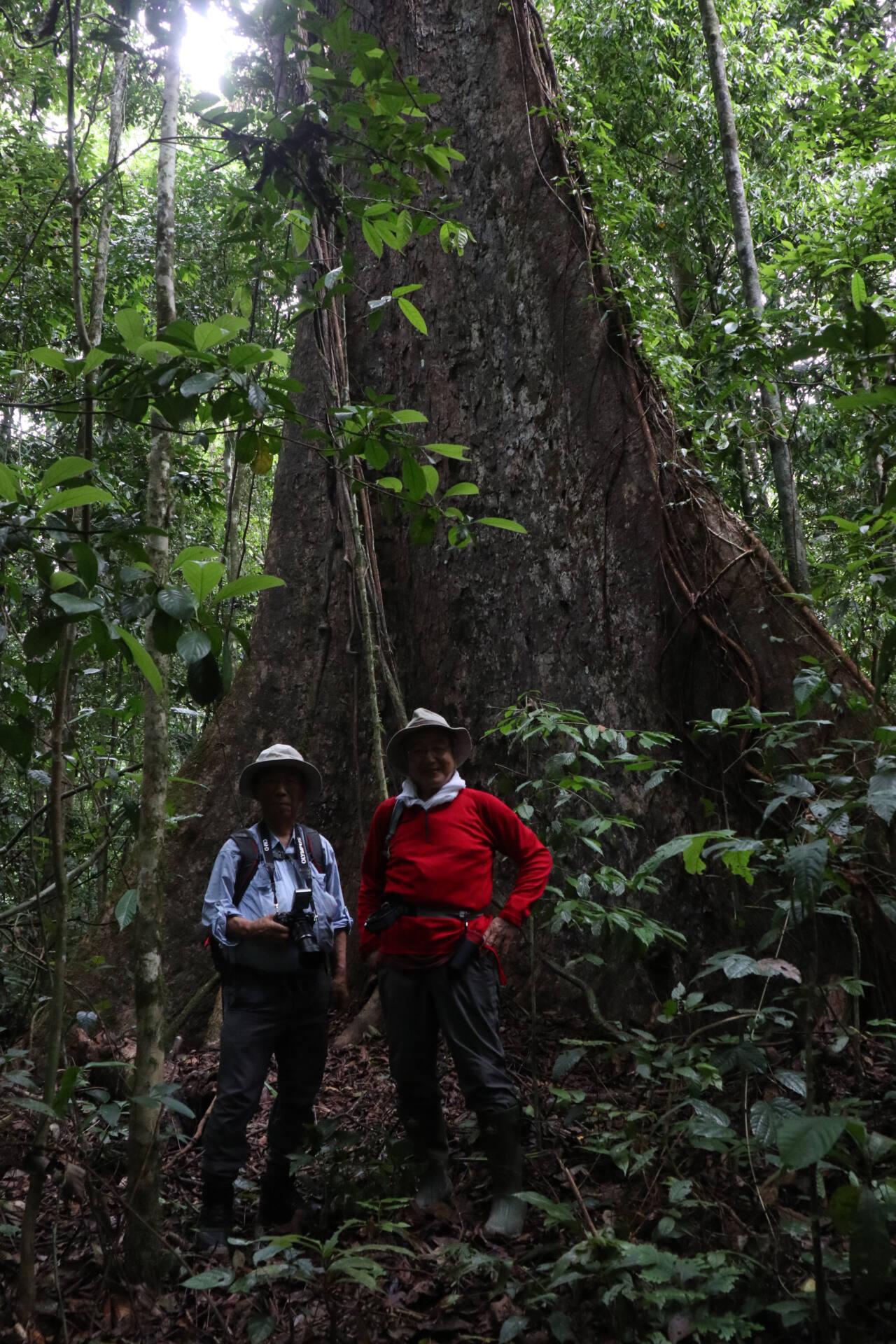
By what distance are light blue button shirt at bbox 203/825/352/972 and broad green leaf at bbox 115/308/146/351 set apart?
76.5 inches

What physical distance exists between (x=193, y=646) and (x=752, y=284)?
464 centimetres

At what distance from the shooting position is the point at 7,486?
74.4 inches

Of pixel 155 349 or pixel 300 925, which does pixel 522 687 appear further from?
pixel 155 349

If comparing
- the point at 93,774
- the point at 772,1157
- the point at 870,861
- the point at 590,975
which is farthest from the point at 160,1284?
the point at 870,861

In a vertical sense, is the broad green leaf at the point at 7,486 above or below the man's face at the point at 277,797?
above

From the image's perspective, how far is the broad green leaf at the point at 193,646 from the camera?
6.09 ft

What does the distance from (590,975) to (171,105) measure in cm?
388

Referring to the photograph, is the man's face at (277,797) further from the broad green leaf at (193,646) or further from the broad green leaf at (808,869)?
the broad green leaf at (808,869)

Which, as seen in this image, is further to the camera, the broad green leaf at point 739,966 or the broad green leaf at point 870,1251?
the broad green leaf at point 739,966

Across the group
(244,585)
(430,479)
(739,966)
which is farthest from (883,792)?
(244,585)

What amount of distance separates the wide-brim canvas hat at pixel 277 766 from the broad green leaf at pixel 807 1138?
214 cm

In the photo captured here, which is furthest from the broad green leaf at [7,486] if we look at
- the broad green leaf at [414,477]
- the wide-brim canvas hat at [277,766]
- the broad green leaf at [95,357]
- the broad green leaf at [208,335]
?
the wide-brim canvas hat at [277,766]

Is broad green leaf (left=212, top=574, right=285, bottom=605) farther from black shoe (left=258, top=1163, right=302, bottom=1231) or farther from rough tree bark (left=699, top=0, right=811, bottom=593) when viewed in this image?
rough tree bark (left=699, top=0, right=811, bottom=593)

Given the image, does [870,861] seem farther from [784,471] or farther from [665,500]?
[784,471]
